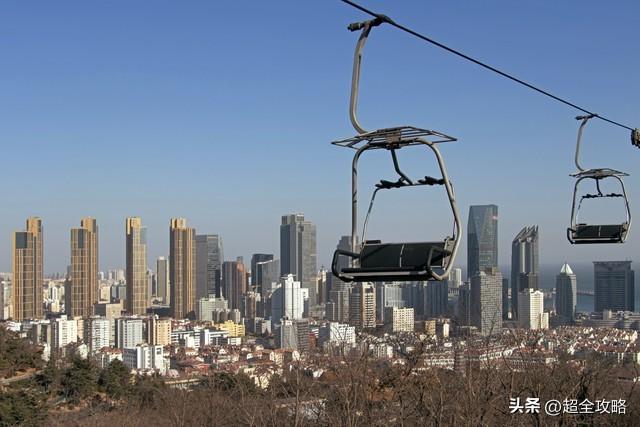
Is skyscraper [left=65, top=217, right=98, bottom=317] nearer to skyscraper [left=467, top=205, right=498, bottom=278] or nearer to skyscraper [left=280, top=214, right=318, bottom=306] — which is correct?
skyscraper [left=280, top=214, right=318, bottom=306]

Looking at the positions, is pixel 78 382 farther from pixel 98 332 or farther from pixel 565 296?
pixel 565 296

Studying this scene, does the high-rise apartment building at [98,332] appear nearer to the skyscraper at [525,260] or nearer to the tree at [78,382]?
the skyscraper at [525,260]

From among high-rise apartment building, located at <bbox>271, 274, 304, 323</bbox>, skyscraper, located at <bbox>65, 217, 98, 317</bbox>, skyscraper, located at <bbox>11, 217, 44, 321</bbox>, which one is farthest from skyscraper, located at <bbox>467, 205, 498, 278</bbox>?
skyscraper, located at <bbox>11, 217, 44, 321</bbox>

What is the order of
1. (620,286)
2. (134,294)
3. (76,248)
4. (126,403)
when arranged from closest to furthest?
(126,403) → (620,286) → (76,248) → (134,294)

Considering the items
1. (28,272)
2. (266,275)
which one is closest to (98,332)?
(28,272)

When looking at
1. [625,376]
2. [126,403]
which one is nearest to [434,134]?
[625,376]

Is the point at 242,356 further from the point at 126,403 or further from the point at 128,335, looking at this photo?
the point at 128,335

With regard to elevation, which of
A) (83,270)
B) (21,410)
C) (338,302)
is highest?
(83,270)
